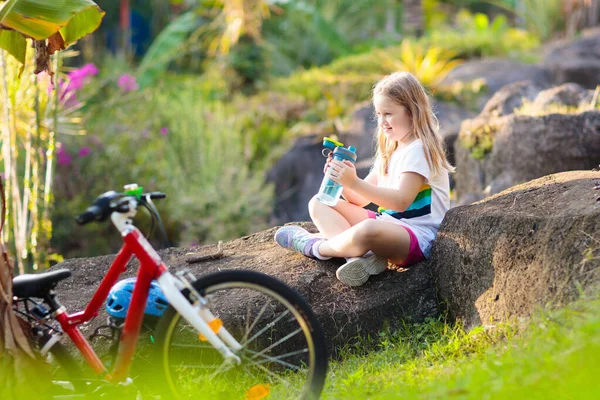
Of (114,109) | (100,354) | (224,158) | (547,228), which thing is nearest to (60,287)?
(100,354)

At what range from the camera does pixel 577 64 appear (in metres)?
13.1

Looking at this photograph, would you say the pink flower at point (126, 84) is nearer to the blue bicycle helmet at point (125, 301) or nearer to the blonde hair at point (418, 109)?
the blonde hair at point (418, 109)

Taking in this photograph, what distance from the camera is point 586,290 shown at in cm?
333

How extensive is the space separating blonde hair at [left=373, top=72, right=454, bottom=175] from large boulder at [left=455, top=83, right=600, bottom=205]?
2653 mm

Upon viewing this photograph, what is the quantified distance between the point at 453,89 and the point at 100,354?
29.9ft

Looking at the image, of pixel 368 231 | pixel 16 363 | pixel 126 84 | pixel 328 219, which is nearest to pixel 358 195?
pixel 328 219

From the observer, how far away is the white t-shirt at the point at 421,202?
4.43 meters

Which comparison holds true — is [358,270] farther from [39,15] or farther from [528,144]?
[528,144]

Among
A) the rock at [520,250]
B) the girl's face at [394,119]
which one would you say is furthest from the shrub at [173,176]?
the rock at [520,250]

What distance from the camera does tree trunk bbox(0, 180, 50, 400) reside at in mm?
3320

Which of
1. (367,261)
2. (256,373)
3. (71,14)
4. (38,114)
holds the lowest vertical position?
(256,373)

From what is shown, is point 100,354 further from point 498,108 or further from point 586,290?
point 498,108

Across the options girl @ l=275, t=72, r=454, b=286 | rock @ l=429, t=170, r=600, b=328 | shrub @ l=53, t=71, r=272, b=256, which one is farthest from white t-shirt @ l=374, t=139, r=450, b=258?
shrub @ l=53, t=71, r=272, b=256

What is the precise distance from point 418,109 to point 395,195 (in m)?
0.56
